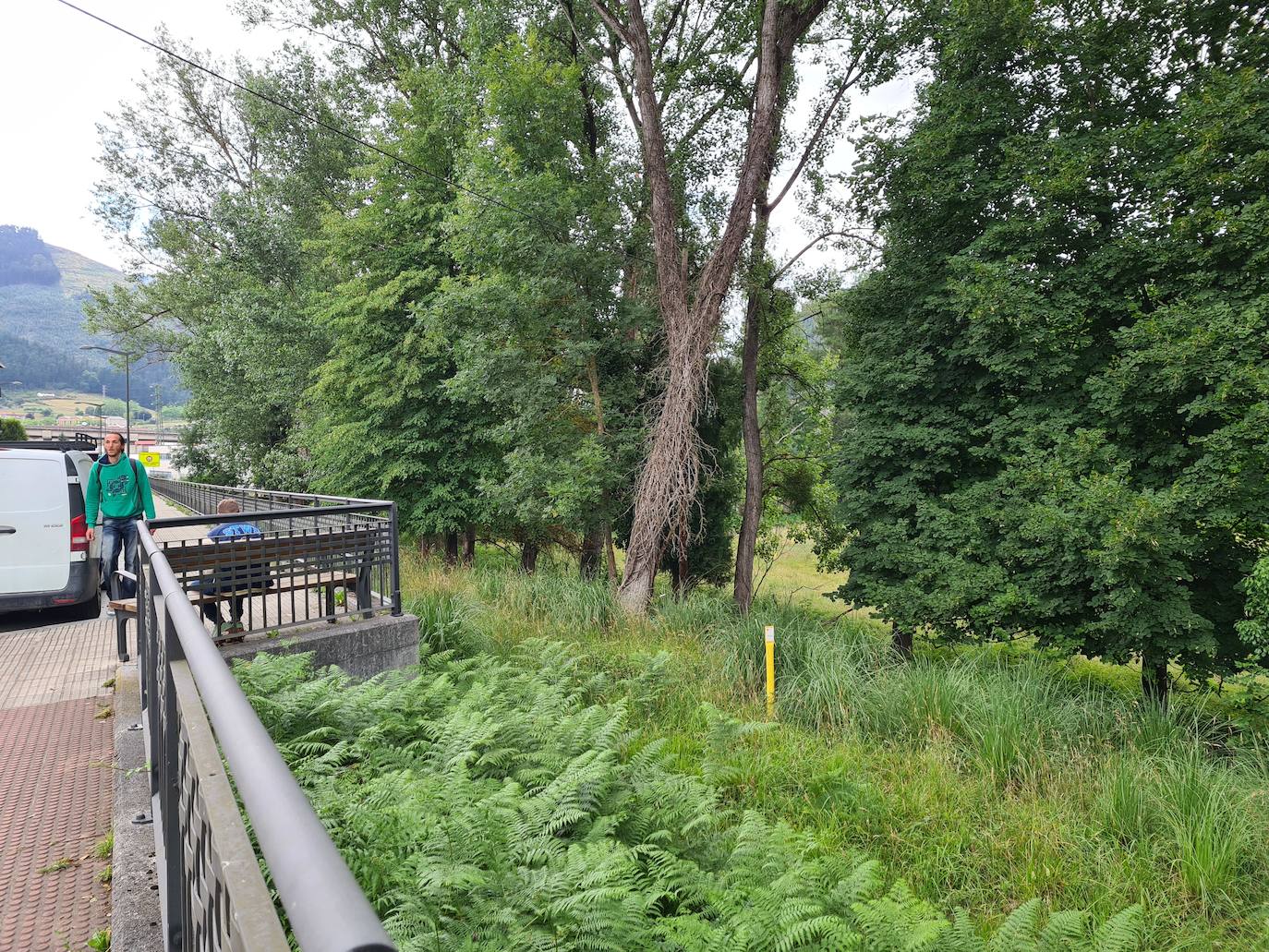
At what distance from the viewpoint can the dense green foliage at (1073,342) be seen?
7996mm

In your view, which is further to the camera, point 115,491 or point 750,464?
point 750,464

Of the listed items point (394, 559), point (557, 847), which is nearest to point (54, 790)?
point (394, 559)

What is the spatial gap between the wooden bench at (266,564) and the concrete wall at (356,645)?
225 millimetres

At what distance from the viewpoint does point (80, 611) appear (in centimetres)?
852

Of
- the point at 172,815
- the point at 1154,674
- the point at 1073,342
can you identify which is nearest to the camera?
the point at 172,815

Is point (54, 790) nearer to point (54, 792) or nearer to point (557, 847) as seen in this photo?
point (54, 792)

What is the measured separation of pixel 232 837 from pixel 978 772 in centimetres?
573

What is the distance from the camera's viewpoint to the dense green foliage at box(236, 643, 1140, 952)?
267 cm

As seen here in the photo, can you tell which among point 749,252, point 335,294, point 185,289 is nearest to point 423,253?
point 335,294

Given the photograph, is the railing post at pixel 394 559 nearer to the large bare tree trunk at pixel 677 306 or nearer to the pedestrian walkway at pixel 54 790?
the pedestrian walkway at pixel 54 790

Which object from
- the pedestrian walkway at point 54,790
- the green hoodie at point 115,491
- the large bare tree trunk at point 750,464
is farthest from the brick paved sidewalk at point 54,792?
the large bare tree trunk at point 750,464

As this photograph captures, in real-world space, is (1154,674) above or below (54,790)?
below

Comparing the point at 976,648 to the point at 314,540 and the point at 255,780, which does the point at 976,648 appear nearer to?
the point at 314,540

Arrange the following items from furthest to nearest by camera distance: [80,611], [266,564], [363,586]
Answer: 1. [80,611]
2. [363,586]
3. [266,564]
